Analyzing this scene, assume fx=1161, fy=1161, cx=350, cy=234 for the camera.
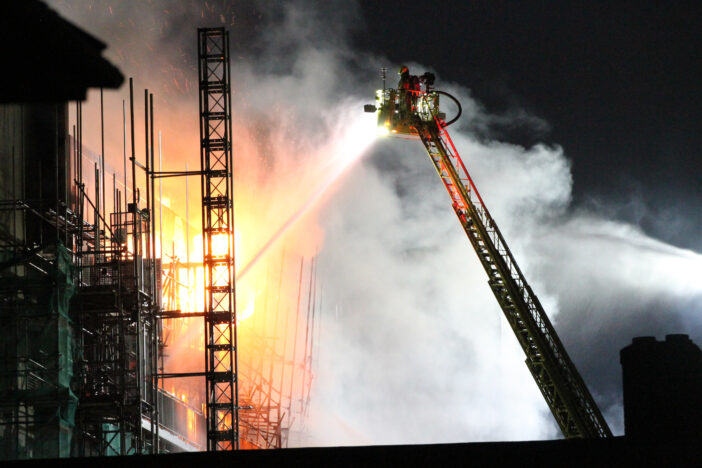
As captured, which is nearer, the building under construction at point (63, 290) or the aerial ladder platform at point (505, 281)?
the building under construction at point (63, 290)

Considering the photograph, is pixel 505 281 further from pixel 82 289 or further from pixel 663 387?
pixel 663 387

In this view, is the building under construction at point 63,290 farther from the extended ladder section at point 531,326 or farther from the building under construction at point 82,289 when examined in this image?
the extended ladder section at point 531,326

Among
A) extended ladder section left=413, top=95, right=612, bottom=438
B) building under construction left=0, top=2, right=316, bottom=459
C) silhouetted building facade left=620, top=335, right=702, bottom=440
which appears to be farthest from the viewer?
extended ladder section left=413, top=95, right=612, bottom=438

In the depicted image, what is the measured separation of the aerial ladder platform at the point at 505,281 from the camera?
38.6 meters

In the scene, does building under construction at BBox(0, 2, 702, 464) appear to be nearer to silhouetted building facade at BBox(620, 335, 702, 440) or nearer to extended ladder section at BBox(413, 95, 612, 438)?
extended ladder section at BBox(413, 95, 612, 438)

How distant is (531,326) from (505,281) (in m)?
1.82

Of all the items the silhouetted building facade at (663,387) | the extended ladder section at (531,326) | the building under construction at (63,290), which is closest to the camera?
the silhouetted building facade at (663,387)

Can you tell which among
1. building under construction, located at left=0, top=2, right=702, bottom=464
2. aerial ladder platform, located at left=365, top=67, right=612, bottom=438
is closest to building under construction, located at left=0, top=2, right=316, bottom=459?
building under construction, located at left=0, top=2, right=702, bottom=464

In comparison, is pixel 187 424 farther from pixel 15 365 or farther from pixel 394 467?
pixel 394 467

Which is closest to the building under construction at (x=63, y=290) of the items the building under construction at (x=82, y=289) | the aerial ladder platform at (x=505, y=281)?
the building under construction at (x=82, y=289)

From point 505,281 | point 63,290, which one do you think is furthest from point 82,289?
point 505,281

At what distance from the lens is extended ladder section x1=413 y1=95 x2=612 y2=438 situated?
3850 centimetres

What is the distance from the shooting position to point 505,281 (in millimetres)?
40125

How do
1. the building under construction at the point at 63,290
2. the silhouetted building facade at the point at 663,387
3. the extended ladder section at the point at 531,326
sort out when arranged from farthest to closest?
1. the extended ladder section at the point at 531,326
2. the building under construction at the point at 63,290
3. the silhouetted building facade at the point at 663,387
